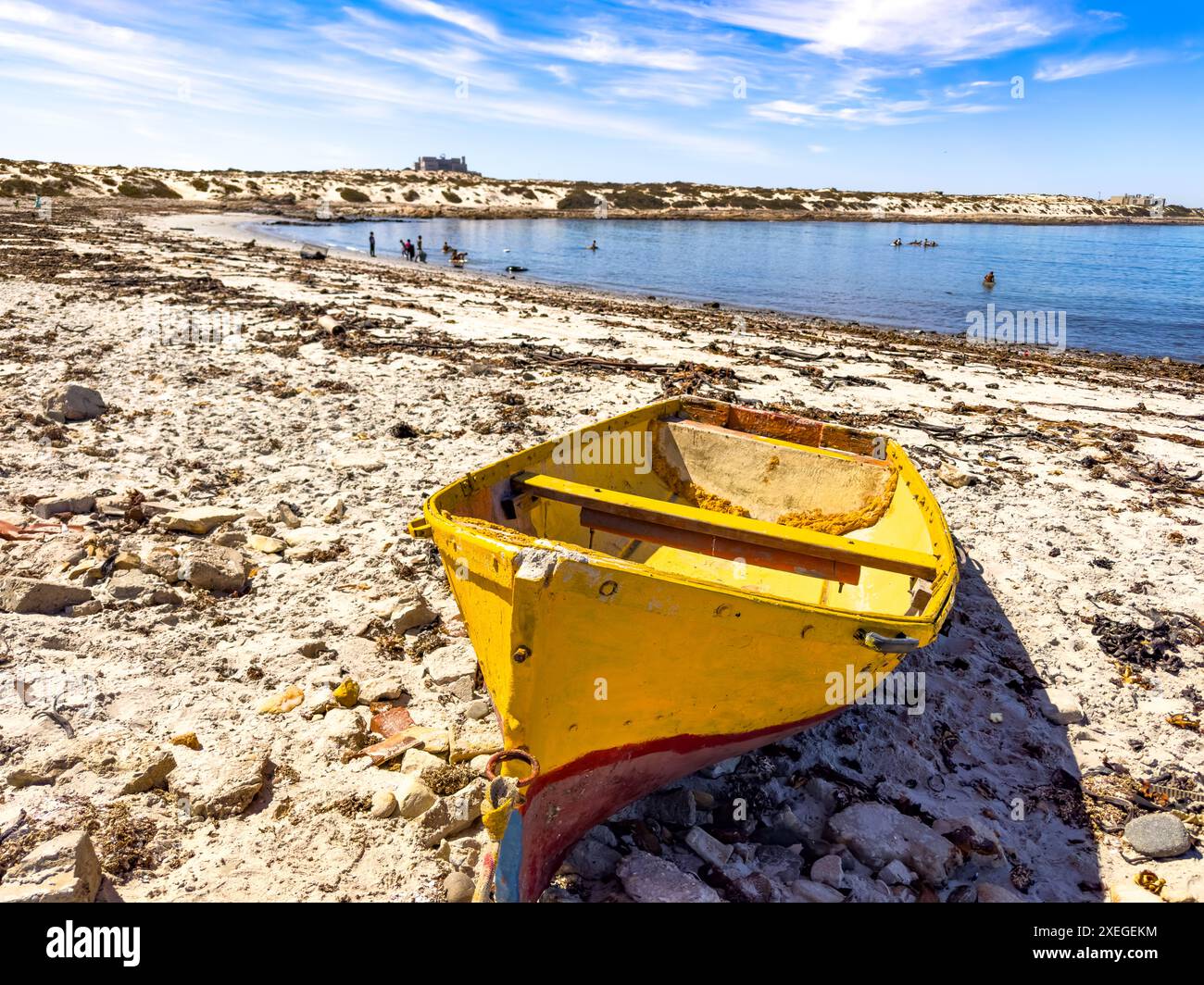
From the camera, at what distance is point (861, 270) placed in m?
39.9

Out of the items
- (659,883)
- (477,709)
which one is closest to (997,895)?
(659,883)

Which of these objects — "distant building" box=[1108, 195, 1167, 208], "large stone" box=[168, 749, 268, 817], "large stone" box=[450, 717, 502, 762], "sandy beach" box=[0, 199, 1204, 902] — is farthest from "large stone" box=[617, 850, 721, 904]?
"distant building" box=[1108, 195, 1167, 208]

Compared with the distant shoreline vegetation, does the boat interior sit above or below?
below

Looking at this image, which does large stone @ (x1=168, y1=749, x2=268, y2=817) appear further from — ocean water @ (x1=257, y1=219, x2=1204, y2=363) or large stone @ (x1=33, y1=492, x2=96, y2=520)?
ocean water @ (x1=257, y1=219, x2=1204, y2=363)

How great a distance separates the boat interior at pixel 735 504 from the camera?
4.72 metres

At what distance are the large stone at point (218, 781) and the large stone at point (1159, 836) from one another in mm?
4955

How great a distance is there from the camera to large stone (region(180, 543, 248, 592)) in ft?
17.9

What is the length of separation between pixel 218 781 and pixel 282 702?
72 cm

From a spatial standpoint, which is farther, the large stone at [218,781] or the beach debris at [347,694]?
the beach debris at [347,694]

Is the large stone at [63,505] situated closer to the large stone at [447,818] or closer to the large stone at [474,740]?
the large stone at [474,740]

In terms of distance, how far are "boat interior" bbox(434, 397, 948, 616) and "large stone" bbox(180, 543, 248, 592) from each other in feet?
7.55

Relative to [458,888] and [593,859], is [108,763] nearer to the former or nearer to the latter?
[458,888]
